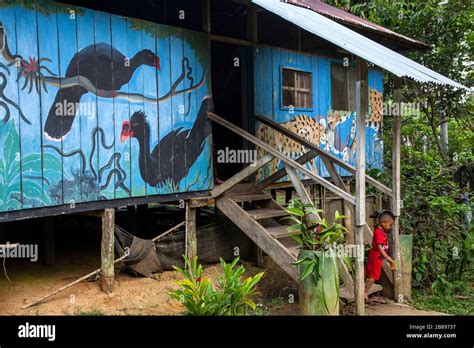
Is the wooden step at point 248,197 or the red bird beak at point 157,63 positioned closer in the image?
the red bird beak at point 157,63

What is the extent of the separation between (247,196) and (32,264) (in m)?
3.29

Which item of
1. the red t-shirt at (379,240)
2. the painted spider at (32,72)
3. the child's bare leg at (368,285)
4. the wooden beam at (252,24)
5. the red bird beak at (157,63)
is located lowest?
the child's bare leg at (368,285)

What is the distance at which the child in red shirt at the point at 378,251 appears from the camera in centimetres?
688

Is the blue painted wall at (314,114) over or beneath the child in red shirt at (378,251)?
over

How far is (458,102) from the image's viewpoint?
1190cm

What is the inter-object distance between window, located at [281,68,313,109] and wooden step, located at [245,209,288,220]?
7.20 feet

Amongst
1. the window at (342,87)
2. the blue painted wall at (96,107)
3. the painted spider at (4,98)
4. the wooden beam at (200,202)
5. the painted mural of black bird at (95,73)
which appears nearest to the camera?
the painted spider at (4,98)

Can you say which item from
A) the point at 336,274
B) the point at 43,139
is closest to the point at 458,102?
the point at 336,274

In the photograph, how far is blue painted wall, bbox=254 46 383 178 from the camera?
848cm

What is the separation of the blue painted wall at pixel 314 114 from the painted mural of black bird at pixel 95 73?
245cm

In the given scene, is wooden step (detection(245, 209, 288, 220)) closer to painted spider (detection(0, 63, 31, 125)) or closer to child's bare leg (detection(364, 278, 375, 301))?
child's bare leg (detection(364, 278, 375, 301))

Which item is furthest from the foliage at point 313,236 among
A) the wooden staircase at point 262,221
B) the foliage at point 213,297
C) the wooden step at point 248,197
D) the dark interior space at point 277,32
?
the dark interior space at point 277,32

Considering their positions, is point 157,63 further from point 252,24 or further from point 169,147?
point 252,24

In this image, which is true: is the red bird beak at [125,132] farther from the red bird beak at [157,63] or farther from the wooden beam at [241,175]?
the wooden beam at [241,175]
